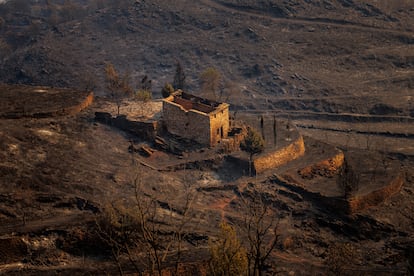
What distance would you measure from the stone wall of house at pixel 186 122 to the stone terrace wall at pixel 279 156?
165 inches

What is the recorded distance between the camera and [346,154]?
49594 millimetres

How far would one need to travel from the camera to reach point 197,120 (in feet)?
149

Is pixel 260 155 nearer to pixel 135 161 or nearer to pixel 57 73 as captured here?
pixel 135 161

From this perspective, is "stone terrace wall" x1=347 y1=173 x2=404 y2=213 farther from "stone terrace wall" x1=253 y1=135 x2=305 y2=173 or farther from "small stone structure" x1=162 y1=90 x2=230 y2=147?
"small stone structure" x1=162 y1=90 x2=230 y2=147

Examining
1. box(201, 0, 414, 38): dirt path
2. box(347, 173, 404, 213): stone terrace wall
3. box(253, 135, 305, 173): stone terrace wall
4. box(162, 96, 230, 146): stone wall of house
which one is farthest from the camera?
box(201, 0, 414, 38): dirt path

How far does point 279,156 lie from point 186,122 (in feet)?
24.2

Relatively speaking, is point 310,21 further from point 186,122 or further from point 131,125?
point 131,125

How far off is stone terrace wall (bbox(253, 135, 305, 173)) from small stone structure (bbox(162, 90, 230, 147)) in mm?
3937

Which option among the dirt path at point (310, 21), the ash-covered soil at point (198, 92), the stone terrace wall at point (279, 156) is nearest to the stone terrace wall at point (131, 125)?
the ash-covered soil at point (198, 92)

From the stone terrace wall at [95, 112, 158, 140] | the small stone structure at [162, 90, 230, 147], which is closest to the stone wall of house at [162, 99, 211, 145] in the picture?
the small stone structure at [162, 90, 230, 147]

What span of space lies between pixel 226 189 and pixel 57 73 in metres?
38.7

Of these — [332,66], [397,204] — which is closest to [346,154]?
[397,204]

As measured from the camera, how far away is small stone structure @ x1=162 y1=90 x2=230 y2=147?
45125 mm

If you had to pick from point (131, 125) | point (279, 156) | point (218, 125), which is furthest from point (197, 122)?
point (279, 156)
